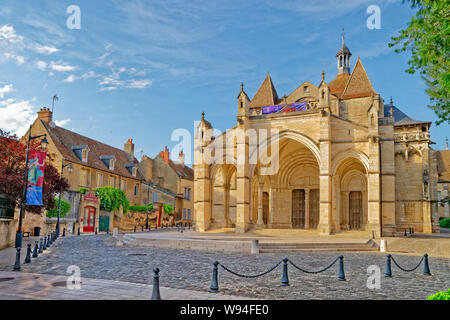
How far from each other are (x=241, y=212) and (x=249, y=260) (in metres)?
12.1

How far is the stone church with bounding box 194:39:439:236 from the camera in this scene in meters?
25.3

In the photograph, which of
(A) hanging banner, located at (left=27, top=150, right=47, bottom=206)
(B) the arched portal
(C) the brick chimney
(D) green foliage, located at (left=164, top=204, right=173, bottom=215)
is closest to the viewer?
(A) hanging banner, located at (left=27, top=150, right=47, bottom=206)

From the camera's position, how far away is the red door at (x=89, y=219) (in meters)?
32.0

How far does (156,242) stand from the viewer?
63.9 feet

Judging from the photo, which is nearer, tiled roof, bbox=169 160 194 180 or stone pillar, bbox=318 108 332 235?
stone pillar, bbox=318 108 332 235

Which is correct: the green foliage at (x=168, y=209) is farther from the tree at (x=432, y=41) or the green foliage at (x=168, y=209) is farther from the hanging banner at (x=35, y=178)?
the tree at (x=432, y=41)

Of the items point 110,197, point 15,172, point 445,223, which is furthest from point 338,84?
point 15,172

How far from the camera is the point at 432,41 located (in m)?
9.77

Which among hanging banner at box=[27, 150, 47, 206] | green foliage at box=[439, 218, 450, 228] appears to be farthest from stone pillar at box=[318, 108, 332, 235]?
green foliage at box=[439, 218, 450, 228]

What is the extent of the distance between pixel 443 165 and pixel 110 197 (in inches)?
1868

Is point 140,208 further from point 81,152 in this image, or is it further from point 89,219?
point 81,152

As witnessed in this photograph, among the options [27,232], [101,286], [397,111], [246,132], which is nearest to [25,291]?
[101,286]

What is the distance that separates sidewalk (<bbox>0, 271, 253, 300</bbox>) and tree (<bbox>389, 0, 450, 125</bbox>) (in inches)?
304

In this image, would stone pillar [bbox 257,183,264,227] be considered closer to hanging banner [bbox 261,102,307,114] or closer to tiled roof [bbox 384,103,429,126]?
hanging banner [bbox 261,102,307,114]
